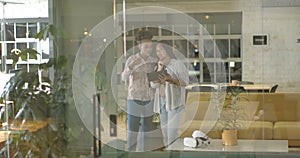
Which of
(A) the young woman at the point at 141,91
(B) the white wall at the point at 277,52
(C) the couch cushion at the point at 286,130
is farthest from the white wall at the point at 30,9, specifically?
(C) the couch cushion at the point at 286,130

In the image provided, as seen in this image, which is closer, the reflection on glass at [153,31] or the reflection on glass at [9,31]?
the reflection on glass at [9,31]

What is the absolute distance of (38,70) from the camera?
2.87m

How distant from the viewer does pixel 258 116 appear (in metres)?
3.84

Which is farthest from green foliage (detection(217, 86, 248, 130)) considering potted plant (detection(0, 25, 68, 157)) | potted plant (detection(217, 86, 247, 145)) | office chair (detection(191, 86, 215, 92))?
potted plant (detection(0, 25, 68, 157))

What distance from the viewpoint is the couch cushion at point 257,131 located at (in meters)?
3.59

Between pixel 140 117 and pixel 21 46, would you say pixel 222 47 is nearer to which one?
pixel 140 117

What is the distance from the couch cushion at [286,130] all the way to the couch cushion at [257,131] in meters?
0.05

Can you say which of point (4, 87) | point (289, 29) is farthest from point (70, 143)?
point (289, 29)

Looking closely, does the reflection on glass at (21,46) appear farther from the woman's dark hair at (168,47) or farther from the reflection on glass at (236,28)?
the reflection on glass at (236,28)

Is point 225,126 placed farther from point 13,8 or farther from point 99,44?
point 13,8

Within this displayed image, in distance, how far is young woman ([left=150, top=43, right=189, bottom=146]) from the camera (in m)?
3.26

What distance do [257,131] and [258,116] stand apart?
135 mm

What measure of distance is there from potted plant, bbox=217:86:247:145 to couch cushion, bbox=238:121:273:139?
0.19 feet

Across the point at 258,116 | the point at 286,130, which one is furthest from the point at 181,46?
the point at 286,130
